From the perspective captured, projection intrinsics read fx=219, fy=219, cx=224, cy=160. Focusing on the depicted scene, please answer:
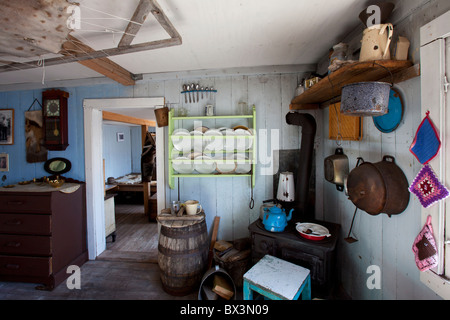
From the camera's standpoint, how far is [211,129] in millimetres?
2496

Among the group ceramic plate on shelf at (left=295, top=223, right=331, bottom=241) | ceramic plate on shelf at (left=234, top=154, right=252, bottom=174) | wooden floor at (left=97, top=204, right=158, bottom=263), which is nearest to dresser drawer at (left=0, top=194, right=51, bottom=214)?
wooden floor at (left=97, top=204, right=158, bottom=263)

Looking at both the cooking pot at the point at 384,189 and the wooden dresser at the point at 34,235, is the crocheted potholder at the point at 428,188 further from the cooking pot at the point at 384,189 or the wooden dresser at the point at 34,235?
the wooden dresser at the point at 34,235

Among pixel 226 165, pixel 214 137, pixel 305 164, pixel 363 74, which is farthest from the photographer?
pixel 226 165

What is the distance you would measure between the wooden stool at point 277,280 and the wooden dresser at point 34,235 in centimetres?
209

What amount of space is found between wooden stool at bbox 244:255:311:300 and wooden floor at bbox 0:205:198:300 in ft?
2.89

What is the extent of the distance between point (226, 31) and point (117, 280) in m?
2.72

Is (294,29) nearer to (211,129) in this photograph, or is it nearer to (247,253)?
(211,129)

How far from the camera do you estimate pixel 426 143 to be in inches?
43.0

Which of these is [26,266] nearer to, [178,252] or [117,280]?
[117,280]

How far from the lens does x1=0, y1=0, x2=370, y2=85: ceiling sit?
1.39m

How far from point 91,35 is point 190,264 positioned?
2.14 meters

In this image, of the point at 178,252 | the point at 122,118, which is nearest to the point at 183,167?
the point at 178,252

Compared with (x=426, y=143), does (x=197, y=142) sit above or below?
above

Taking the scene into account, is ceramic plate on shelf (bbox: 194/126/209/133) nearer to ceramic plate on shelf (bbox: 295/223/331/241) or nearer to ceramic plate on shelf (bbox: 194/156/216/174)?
ceramic plate on shelf (bbox: 194/156/216/174)
